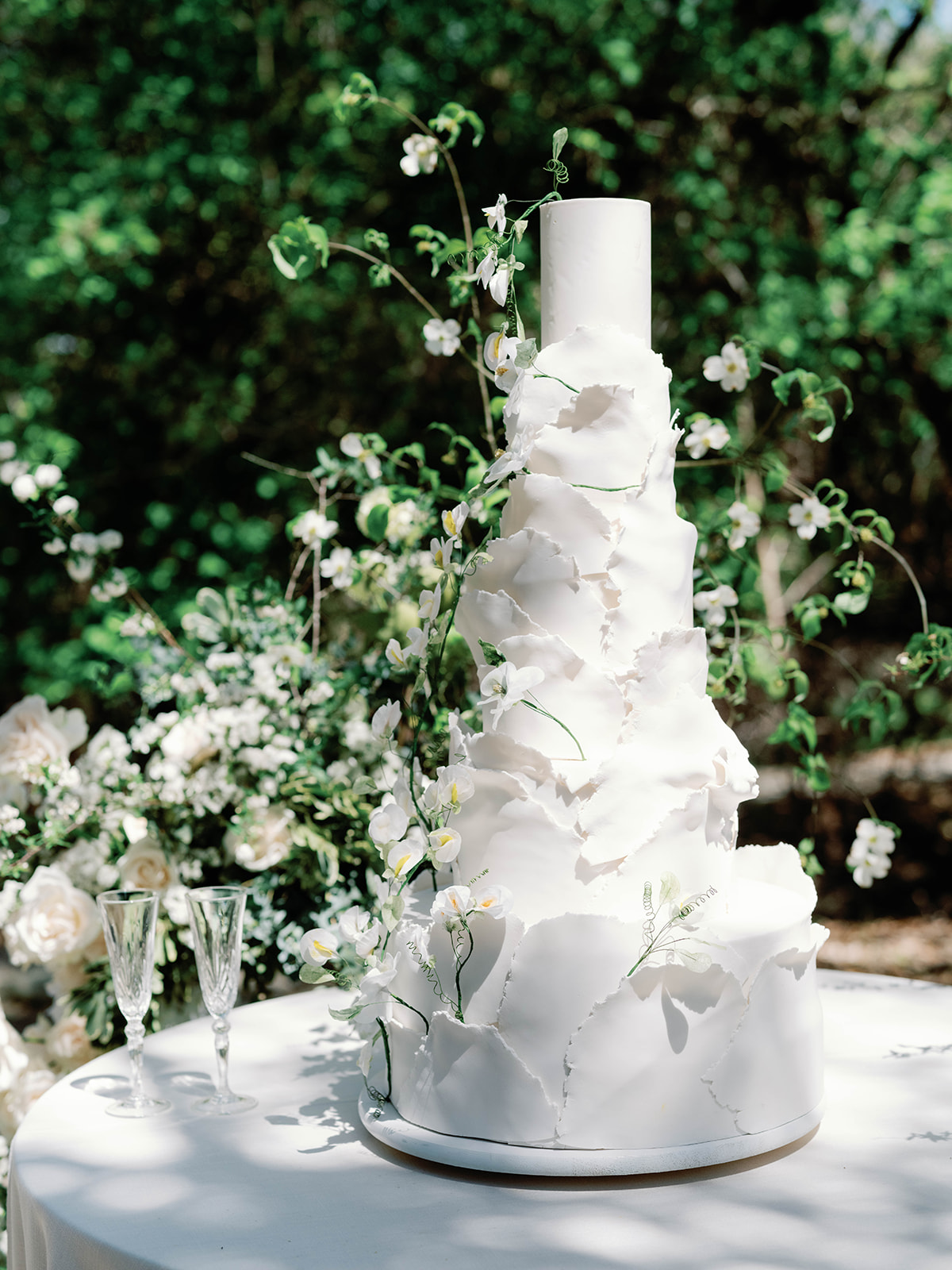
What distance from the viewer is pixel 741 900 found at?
1597mm

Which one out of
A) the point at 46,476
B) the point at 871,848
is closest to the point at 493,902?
the point at 871,848

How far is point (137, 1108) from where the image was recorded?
1.60 metres

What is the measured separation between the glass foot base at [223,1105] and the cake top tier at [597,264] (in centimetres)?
98

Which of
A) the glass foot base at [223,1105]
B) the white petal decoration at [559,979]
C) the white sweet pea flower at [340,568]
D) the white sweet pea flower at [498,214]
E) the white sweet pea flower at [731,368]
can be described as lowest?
the glass foot base at [223,1105]

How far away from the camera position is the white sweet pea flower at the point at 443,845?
1.40 meters

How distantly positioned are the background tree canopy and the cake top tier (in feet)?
11.6

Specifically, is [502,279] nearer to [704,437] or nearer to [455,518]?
[455,518]

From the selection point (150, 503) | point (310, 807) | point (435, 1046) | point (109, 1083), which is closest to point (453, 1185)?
point (435, 1046)

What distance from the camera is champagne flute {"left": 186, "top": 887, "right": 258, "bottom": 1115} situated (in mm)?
1594

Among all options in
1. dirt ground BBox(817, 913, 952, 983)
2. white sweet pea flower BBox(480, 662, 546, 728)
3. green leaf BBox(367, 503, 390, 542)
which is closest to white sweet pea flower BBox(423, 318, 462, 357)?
green leaf BBox(367, 503, 390, 542)

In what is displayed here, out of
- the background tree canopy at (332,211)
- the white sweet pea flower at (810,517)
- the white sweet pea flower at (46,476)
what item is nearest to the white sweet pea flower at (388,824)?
the white sweet pea flower at (810,517)

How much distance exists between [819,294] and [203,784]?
365 centimetres

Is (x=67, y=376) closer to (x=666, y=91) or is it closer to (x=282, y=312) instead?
(x=282, y=312)

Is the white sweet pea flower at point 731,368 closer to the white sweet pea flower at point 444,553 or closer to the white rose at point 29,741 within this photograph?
the white sweet pea flower at point 444,553
